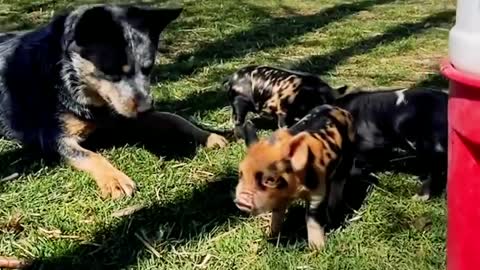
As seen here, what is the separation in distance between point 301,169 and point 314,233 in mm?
301

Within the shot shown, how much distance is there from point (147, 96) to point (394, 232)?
1.39 meters

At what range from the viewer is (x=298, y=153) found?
2.97 m

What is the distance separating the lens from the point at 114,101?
13.3 ft

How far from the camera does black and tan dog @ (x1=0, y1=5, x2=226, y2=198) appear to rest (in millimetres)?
3998

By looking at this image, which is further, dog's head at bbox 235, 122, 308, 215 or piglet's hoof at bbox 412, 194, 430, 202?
piglet's hoof at bbox 412, 194, 430, 202

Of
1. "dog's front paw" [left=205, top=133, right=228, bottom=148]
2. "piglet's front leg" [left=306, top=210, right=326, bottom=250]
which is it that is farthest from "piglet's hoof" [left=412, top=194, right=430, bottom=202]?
"dog's front paw" [left=205, top=133, right=228, bottom=148]

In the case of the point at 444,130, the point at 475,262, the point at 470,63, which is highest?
the point at 470,63

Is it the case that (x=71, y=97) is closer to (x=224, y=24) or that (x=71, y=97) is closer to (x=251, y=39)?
(x=251, y=39)

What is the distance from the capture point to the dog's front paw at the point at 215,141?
13.8 feet

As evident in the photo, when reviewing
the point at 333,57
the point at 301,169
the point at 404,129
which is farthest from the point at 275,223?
the point at 333,57

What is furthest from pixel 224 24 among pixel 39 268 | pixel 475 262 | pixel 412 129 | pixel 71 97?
pixel 475 262

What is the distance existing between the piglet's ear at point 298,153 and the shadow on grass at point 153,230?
56 cm

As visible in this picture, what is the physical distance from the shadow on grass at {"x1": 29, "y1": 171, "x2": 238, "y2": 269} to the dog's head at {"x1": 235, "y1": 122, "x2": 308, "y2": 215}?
1.58 ft

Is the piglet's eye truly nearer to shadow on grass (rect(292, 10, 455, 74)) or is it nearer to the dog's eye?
the dog's eye
